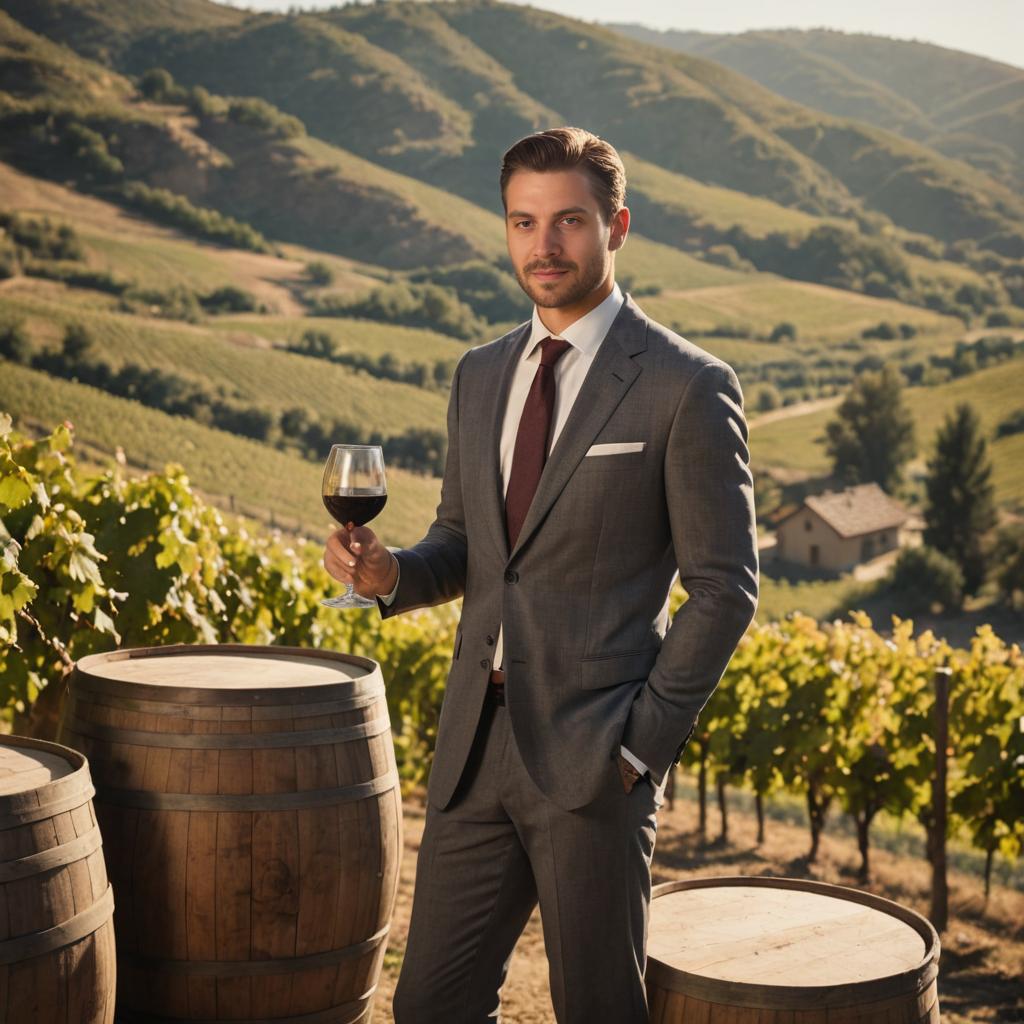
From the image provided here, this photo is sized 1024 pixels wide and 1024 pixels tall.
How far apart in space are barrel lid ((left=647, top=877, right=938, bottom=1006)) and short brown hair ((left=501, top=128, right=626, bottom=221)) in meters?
1.20

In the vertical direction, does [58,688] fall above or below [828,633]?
above

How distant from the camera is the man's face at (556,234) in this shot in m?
2.03

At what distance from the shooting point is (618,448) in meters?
1.98

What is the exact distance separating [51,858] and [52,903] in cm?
7

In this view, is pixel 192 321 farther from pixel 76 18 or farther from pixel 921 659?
pixel 921 659

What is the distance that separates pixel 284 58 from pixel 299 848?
9239cm

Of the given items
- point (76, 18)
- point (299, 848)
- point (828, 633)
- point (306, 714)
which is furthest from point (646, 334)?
point (76, 18)

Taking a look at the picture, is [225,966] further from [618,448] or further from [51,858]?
[618,448]

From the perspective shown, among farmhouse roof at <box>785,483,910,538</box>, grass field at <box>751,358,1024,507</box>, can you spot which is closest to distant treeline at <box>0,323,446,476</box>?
farmhouse roof at <box>785,483,910,538</box>

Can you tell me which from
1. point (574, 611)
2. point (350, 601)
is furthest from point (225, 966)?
point (574, 611)

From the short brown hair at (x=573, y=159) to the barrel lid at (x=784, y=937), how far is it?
1.20 meters

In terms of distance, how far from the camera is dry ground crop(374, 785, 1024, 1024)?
14.1ft

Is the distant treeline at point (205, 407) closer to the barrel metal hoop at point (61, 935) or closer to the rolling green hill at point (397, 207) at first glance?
the rolling green hill at point (397, 207)

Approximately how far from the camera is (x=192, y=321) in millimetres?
45031
